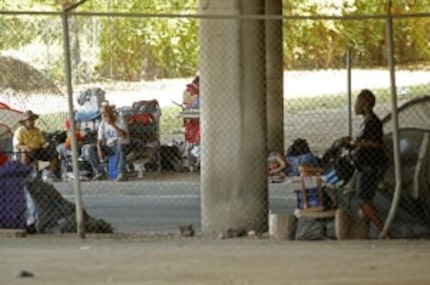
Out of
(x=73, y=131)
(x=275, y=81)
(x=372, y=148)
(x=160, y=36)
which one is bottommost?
(x=372, y=148)

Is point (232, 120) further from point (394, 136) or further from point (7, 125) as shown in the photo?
point (7, 125)

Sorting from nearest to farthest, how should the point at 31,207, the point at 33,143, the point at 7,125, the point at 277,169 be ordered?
the point at 31,207 < the point at 33,143 < the point at 277,169 < the point at 7,125

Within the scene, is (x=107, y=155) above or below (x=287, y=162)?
above

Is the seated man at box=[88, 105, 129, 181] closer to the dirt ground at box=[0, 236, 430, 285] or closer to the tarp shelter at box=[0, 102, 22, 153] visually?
the tarp shelter at box=[0, 102, 22, 153]

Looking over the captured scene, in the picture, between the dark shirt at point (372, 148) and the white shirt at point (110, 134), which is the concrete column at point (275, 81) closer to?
the white shirt at point (110, 134)

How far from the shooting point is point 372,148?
537 inches

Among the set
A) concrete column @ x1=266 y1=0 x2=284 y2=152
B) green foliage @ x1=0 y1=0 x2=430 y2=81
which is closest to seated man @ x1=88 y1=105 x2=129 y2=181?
concrete column @ x1=266 y1=0 x2=284 y2=152

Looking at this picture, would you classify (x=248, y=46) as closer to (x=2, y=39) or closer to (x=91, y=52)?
(x=2, y=39)

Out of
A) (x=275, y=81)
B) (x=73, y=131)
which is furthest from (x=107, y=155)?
(x=73, y=131)

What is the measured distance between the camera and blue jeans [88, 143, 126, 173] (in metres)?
21.1

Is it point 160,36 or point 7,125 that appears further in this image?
point 160,36

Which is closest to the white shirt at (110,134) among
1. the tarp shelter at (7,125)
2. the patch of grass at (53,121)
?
the tarp shelter at (7,125)

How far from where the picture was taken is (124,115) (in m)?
22.3

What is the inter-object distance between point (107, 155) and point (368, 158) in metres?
8.56
